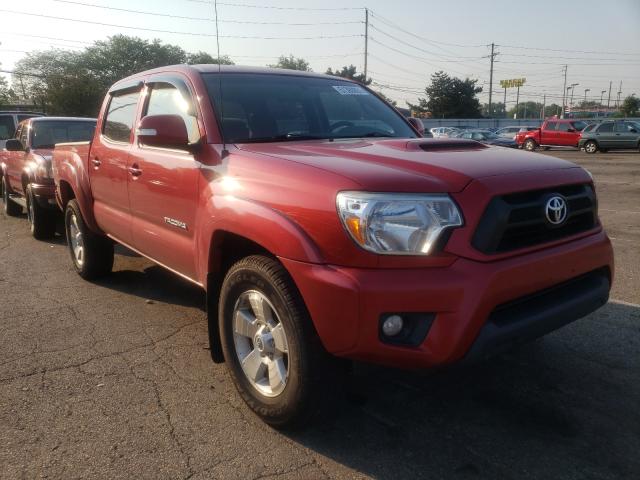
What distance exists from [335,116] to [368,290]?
1919 millimetres

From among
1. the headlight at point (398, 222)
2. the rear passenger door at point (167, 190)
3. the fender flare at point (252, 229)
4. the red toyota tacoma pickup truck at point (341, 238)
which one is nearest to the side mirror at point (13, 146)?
the rear passenger door at point (167, 190)

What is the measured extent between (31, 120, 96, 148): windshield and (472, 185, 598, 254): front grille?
294 inches

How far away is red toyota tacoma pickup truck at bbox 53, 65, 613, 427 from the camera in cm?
225

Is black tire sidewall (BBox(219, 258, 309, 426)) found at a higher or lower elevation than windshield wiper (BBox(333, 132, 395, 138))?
lower

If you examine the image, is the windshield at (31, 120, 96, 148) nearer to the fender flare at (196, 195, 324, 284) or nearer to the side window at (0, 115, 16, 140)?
the side window at (0, 115, 16, 140)

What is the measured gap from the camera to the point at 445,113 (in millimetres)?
73438

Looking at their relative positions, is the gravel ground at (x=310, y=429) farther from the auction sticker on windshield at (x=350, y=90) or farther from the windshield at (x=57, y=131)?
the windshield at (x=57, y=131)

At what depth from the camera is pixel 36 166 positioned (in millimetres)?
7461

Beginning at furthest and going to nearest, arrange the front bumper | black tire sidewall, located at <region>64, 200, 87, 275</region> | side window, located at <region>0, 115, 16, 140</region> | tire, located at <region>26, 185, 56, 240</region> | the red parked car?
side window, located at <region>0, 115, 16, 140</region> < tire, located at <region>26, 185, 56, 240</region> < the red parked car < black tire sidewall, located at <region>64, 200, 87, 275</region> < the front bumper

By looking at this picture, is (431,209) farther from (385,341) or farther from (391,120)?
(391,120)

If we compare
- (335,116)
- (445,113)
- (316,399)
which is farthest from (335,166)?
(445,113)

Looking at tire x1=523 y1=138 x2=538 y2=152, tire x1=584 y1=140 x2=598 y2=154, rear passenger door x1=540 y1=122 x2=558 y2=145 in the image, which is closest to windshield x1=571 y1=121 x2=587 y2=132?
rear passenger door x1=540 y1=122 x2=558 y2=145

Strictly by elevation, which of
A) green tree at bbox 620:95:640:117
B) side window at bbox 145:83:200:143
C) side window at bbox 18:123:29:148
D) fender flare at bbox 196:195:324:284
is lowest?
fender flare at bbox 196:195:324:284

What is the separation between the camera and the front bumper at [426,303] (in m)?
2.21
